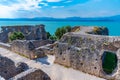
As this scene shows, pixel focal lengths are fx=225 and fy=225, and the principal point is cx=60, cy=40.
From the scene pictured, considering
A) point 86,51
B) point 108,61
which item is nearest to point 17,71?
point 86,51

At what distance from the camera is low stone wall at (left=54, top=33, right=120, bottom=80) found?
18406 millimetres

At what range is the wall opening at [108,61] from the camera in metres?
18.8

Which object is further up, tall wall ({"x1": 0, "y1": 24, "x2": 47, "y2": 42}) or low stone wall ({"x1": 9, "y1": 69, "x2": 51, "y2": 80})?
low stone wall ({"x1": 9, "y1": 69, "x2": 51, "y2": 80})

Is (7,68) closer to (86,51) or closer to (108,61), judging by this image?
(86,51)

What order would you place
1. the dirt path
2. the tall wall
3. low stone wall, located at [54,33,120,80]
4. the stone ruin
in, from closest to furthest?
the stone ruin
low stone wall, located at [54,33,120,80]
the dirt path
the tall wall

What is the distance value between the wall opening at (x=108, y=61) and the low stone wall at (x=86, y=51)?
59cm

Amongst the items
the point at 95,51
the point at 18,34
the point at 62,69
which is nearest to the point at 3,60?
the point at 62,69

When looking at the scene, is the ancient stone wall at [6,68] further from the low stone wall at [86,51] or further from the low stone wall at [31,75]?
the low stone wall at [86,51]

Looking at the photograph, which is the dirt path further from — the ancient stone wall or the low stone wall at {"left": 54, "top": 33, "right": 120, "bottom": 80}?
the ancient stone wall

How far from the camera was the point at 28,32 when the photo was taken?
52594 mm

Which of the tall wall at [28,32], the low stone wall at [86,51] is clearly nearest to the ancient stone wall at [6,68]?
the low stone wall at [86,51]

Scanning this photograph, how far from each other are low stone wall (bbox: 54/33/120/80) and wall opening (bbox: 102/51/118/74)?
1.93 feet

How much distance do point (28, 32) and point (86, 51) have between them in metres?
34.8

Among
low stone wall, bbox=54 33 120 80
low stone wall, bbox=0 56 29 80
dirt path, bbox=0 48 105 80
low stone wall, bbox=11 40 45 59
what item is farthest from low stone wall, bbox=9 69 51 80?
low stone wall, bbox=11 40 45 59
